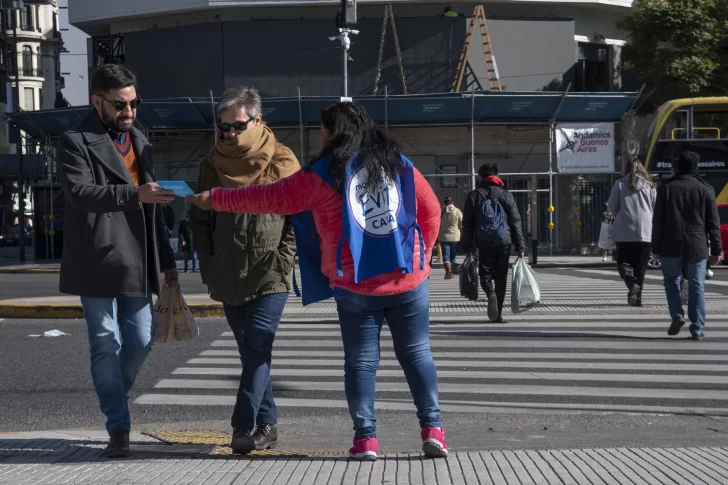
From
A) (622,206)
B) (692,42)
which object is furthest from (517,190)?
(622,206)

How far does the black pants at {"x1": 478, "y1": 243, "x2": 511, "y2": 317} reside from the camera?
12.1m

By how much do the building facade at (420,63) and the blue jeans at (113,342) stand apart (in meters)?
27.6

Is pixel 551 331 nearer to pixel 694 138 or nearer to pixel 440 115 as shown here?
pixel 694 138

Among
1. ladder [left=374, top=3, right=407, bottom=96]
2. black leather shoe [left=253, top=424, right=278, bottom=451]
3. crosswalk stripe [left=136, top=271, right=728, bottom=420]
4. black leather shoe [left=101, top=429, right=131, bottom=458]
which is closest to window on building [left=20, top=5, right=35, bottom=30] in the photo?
ladder [left=374, top=3, right=407, bottom=96]

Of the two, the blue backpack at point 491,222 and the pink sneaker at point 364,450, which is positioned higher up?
the blue backpack at point 491,222

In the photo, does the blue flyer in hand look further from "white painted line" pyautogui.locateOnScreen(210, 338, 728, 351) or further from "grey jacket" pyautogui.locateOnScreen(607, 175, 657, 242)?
"grey jacket" pyautogui.locateOnScreen(607, 175, 657, 242)

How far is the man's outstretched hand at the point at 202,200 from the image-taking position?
17.0ft

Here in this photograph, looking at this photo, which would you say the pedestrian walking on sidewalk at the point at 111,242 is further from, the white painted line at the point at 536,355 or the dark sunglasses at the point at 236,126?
the white painted line at the point at 536,355

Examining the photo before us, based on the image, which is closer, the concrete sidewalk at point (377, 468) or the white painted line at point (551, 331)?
the concrete sidewalk at point (377, 468)

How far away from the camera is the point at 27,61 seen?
9188cm

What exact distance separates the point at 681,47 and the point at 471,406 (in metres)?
27.6

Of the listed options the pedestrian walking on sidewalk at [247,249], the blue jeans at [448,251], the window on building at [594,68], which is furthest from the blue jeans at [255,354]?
the window on building at [594,68]

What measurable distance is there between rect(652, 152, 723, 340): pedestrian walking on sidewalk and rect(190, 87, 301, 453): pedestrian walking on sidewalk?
601 cm

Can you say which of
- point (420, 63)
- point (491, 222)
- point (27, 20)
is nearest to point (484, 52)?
point (420, 63)
